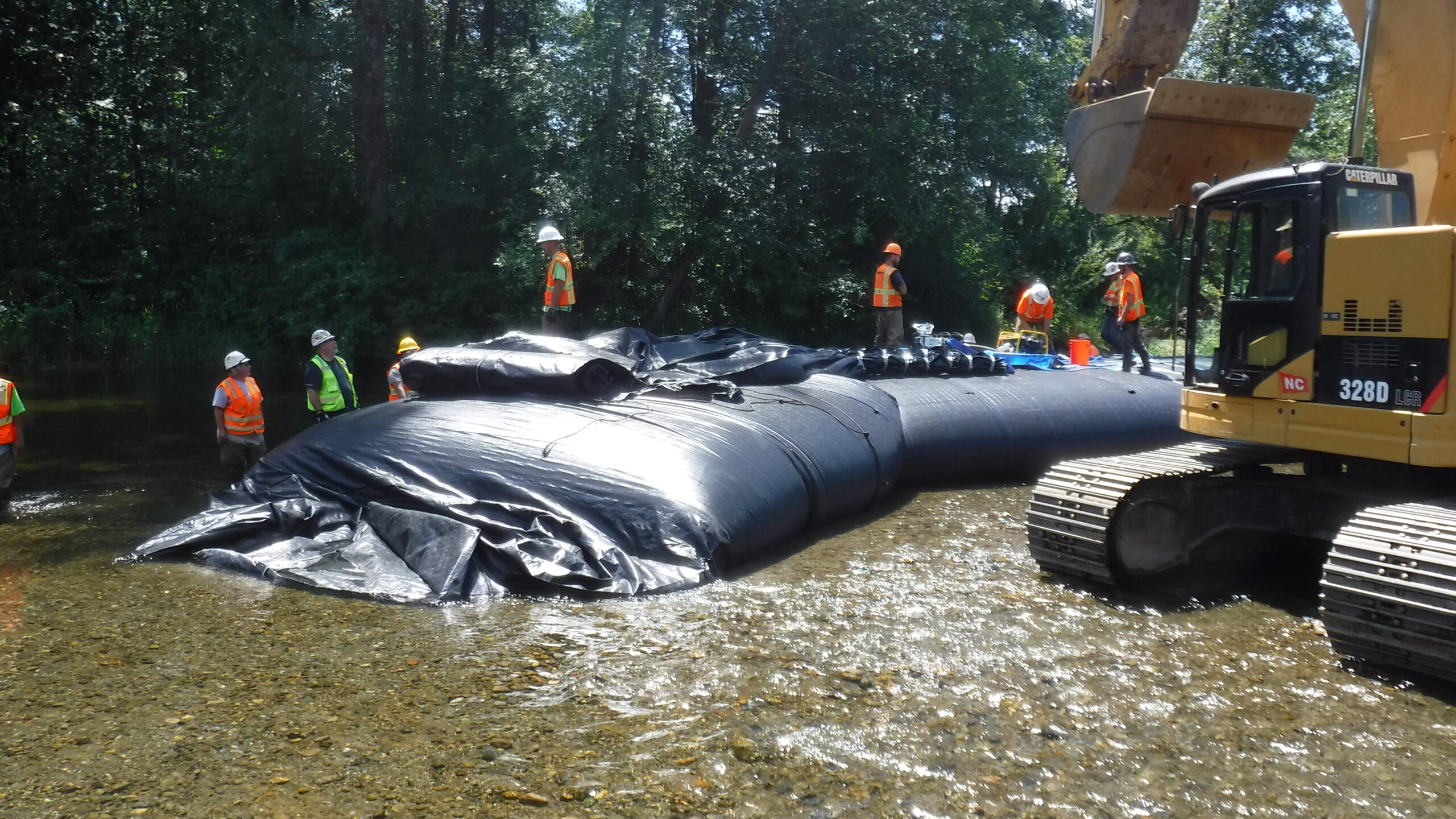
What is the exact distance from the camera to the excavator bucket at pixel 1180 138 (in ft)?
20.5

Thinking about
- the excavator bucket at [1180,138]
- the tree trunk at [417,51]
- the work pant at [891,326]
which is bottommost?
the work pant at [891,326]

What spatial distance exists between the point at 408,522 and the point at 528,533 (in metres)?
0.73

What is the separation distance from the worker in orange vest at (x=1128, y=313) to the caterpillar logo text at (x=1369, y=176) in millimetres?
5378

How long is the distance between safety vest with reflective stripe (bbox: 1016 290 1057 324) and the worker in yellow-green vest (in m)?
7.66

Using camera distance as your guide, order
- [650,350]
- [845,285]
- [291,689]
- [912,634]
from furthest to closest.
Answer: [845,285], [650,350], [912,634], [291,689]

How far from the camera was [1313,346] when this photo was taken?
515 cm

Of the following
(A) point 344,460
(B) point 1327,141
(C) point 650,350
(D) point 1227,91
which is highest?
(B) point 1327,141

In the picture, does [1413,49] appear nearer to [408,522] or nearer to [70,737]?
[408,522]

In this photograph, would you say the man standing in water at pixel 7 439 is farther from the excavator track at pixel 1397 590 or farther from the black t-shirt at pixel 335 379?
the excavator track at pixel 1397 590

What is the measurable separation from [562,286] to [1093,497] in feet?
19.0

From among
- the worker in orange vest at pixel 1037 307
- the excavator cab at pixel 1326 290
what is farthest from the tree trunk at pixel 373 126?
the excavator cab at pixel 1326 290

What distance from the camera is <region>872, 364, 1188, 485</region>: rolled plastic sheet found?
8570 millimetres

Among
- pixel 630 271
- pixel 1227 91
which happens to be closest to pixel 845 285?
pixel 630 271

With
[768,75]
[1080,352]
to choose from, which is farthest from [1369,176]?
[768,75]
